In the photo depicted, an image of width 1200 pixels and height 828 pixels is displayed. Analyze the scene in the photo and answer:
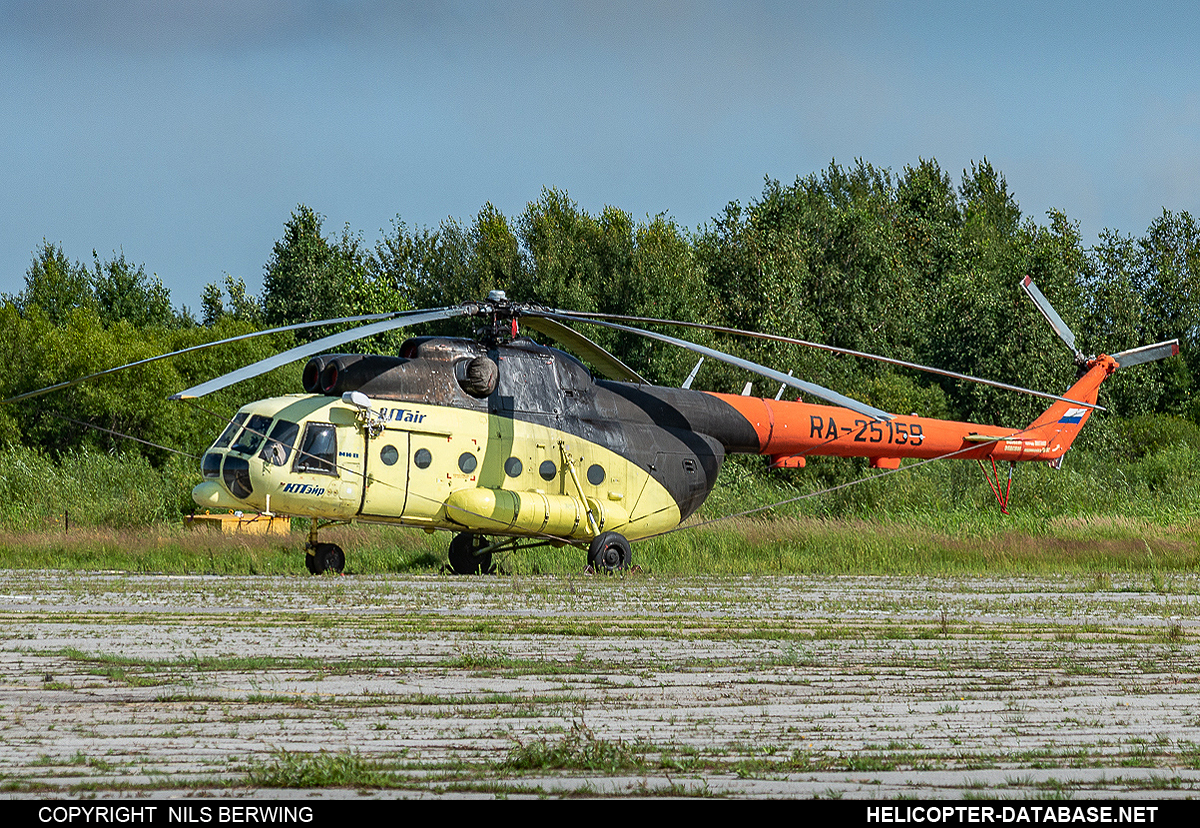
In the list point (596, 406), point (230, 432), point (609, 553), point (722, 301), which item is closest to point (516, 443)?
point (596, 406)

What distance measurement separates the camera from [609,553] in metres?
19.5

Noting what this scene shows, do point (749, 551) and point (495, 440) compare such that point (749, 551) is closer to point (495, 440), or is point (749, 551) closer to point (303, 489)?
point (495, 440)

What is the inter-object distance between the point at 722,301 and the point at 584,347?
2868 cm

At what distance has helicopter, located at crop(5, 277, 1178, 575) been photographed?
18.1 metres

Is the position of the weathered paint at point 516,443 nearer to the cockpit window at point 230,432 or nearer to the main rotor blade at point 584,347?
the cockpit window at point 230,432

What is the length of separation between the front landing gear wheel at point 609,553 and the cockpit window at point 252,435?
A: 17.0ft

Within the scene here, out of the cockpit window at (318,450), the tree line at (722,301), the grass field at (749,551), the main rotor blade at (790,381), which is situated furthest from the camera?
the tree line at (722,301)

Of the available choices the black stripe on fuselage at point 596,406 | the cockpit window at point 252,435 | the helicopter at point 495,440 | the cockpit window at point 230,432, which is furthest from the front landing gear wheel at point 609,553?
the cockpit window at point 230,432

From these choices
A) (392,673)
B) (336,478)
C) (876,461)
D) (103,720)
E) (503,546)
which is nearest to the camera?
(103,720)

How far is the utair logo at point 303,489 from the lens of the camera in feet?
58.6

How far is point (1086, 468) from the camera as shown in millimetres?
37719

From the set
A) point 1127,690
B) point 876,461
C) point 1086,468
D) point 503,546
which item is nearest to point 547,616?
point 1127,690

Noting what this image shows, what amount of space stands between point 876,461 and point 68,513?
1832 cm
